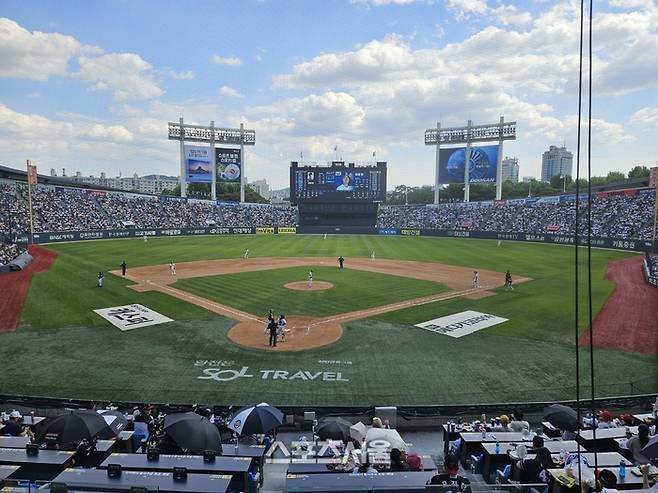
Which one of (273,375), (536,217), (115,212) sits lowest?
(273,375)

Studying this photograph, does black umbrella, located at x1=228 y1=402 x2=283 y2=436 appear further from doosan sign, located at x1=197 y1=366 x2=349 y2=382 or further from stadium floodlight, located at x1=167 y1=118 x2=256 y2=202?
stadium floodlight, located at x1=167 y1=118 x2=256 y2=202

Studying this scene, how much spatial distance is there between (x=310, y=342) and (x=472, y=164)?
2983 inches

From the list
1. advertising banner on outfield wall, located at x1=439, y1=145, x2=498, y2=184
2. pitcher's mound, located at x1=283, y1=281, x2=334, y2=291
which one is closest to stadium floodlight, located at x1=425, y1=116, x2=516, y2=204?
advertising banner on outfield wall, located at x1=439, y1=145, x2=498, y2=184

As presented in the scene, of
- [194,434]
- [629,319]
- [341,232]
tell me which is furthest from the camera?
[341,232]

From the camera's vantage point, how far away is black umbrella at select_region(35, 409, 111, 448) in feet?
32.4

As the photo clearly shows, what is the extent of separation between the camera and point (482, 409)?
13250 millimetres

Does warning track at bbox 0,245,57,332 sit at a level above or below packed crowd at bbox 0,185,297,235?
below

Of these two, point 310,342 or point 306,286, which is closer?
point 310,342

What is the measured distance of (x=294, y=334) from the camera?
22156mm

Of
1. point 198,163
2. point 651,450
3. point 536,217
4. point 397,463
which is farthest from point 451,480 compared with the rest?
point 198,163

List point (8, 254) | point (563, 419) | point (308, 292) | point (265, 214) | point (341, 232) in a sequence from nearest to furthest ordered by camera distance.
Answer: point (563, 419) → point (308, 292) → point (8, 254) → point (341, 232) → point (265, 214)

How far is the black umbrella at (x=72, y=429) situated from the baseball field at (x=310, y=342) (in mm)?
4544

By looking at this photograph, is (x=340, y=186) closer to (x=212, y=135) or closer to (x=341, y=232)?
(x=341, y=232)

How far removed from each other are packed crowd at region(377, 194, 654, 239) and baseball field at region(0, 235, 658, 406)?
103 feet
